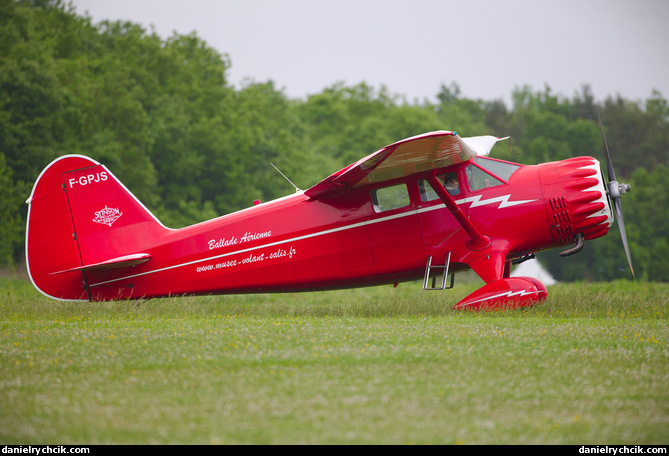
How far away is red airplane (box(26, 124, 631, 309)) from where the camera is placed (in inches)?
486

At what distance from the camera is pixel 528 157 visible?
65.4 metres

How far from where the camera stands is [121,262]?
13.3 meters

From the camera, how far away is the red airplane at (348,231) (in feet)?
40.5

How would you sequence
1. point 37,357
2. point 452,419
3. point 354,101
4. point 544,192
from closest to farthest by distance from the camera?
point 452,419
point 37,357
point 544,192
point 354,101

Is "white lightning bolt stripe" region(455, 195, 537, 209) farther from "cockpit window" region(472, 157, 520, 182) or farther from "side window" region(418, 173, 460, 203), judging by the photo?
"cockpit window" region(472, 157, 520, 182)

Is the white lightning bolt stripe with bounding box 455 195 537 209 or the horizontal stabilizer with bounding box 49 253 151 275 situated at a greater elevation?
the horizontal stabilizer with bounding box 49 253 151 275

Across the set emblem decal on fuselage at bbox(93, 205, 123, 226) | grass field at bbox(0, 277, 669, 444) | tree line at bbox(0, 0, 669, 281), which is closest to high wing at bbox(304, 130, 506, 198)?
grass field at bbox(0, 277, 669, 444)

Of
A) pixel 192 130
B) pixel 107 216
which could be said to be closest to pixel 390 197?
pixel 107 216

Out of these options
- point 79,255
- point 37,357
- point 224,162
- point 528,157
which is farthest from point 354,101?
point 37,357

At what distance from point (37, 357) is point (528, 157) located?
6188cm

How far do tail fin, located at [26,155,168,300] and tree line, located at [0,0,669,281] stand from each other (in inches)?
811

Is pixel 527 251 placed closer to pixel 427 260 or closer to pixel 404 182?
pixel 427 260

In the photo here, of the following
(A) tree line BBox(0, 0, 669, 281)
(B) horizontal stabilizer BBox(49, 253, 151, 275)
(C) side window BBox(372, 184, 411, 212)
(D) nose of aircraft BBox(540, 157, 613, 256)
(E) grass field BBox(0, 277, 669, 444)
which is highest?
(A) tree line BBox(0, 0, 669, 281)

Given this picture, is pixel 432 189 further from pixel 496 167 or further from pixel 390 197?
pixel 496 167
